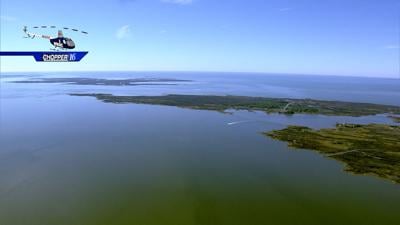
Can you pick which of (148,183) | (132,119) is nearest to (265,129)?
(132,119)

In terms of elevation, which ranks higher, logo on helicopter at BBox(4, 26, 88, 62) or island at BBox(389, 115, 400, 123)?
logo on helicopter at BBox(4, 26, 88, 62)

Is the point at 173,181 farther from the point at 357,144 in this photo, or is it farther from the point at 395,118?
the point at 395,118

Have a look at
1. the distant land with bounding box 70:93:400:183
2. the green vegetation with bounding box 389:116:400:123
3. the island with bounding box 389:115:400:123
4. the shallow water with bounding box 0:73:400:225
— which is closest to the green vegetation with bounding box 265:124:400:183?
the distant land with bounding box 70:93:400:183

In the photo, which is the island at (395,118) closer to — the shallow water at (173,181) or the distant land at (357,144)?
the distant land at (357,144)

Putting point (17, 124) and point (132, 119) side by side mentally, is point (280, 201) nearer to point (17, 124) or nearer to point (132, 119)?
point (132, 119)

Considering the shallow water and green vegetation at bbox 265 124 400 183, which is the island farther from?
the shallow water

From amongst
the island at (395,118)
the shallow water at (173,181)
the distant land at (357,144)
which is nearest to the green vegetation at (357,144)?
the distant land at (357,144)

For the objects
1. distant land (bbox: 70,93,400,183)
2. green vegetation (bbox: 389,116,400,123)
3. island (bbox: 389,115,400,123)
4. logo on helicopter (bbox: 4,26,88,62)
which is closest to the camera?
logo on helicopter (bbox: 4,26,88,62)

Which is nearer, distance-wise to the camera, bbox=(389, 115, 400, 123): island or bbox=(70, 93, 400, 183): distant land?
bbox=(70, 93, 400, 183): distant land
